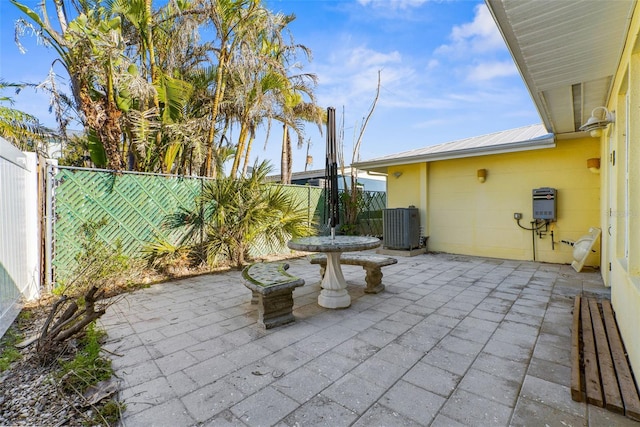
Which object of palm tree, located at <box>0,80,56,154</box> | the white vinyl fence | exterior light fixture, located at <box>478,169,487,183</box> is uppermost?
palm tree, located at <box>0,80,56,154</box>

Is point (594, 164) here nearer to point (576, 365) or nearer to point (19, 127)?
point (576, 365)

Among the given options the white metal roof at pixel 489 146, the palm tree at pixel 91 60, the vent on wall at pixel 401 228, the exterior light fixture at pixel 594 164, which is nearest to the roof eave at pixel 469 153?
the white metal roof at pixel 489 146

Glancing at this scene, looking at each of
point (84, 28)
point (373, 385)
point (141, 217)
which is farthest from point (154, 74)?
point (373, 385)

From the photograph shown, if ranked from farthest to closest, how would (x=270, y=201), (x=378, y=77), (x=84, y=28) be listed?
(x=378, y=77) < (x=270, y=201) < (x=84, y=28)

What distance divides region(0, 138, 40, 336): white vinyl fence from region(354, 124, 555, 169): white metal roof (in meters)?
6.88

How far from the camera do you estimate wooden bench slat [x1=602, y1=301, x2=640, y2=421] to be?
1640mm

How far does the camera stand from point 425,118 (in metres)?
11.8

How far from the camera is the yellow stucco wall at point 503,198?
5.97 meters

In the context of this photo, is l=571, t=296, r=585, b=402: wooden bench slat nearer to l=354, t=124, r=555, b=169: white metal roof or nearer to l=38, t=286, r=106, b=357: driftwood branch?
l=38, t=286, r=106, b=357: driftwood branch

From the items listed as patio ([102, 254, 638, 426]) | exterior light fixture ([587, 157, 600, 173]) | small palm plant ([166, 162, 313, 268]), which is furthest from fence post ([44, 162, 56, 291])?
exterior light fixture ([587, 157, 600, 173])

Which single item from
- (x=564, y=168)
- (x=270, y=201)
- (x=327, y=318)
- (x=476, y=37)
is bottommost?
(x=327, y=318)

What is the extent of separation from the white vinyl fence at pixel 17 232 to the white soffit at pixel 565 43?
4.66 meters

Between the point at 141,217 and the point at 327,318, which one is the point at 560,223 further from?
the point at 141,217

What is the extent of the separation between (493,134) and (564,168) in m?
2.15
